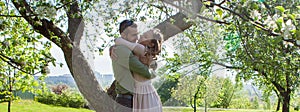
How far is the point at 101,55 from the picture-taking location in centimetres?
233

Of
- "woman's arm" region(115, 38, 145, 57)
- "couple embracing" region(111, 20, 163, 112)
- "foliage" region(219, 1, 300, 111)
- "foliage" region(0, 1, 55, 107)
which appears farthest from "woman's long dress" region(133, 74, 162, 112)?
"foliage" region(0, 1, 55, 107)

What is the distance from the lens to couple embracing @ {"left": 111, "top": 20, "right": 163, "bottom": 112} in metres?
1.50

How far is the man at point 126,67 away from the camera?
Result: 1.49 meters

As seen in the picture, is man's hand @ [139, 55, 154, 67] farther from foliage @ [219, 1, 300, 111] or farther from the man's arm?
foliage @ [219, 1, 300, 111]

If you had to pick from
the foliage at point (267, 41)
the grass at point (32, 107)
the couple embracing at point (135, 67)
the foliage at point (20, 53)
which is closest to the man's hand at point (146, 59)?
the couple embracing at point (135, 67)

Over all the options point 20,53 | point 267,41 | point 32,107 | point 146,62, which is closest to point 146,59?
point 146,62

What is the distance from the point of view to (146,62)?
1.55 metres

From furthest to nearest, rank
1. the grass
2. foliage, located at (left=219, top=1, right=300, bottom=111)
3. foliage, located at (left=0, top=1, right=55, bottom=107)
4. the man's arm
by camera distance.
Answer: the grass, foliage, located at (left=0, top=1, right=55, bottom=107), the man's arm, foliage, located at (left=219, top=1, right=300, bottom=111)

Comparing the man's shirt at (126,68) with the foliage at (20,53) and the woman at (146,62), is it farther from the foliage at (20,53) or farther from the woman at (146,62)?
the foliage at (20,53)

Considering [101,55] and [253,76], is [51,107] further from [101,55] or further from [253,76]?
[101,55]

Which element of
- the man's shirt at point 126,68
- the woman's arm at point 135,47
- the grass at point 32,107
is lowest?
the grass at point 32,107

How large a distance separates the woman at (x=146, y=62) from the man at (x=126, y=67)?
0.08 ft

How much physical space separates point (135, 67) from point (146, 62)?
8cm

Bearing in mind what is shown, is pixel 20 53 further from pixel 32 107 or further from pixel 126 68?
pixel 32 107
